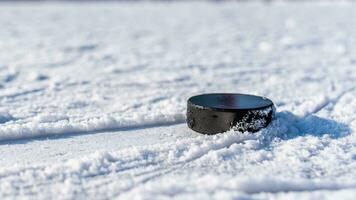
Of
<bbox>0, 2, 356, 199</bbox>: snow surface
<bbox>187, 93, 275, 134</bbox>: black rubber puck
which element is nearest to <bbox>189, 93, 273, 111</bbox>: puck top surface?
<bbox>187, 93, 275, 134</bbox>: black rubber puck

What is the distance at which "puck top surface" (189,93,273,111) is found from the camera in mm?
2158

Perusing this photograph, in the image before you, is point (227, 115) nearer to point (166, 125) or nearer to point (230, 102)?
point (230, 102)

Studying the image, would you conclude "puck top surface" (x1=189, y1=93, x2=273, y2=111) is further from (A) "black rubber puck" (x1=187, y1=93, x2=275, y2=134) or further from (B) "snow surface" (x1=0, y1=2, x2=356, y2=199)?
(B) "snow surface" (x1=0, y1=2, x2=356, y2=199)

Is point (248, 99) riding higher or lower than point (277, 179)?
higher

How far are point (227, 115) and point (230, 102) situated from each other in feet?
0.62

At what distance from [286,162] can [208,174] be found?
1.29 ft

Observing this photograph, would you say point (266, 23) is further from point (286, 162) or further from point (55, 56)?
point (286, 162)

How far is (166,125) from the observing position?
8.11 ft

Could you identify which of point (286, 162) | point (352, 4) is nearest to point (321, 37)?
point (286, 162)

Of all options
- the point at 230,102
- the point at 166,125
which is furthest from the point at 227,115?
the point at 166,125

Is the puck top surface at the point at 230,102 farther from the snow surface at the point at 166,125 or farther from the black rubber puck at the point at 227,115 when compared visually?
the snow surface at the point at 166,125

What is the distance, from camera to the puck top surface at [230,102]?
7.08 ft

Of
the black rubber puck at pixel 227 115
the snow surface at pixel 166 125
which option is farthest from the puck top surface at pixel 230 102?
the snow surface at pixel 166 125

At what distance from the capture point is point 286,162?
75.1 inches
